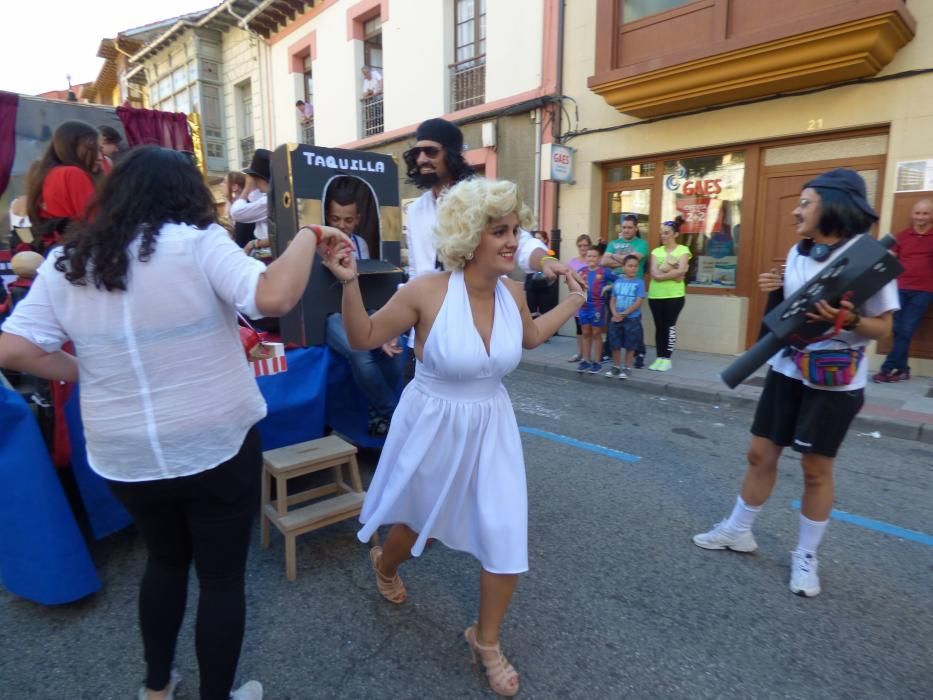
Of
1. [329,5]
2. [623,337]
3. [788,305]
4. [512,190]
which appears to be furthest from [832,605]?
[329,5]

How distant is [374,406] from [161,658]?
1858 mm

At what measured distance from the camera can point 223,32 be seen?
55.4 feet

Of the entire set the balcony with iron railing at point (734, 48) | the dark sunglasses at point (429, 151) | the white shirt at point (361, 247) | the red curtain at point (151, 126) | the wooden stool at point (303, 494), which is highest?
the balcony with iron railing at point (734, 48)

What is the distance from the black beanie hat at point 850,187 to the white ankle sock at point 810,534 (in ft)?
4.41

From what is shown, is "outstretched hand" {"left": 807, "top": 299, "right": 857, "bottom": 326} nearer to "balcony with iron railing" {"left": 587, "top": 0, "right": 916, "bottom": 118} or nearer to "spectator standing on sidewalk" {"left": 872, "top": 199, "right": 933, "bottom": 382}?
"spectator standing on sidewalk" {"left": 872, "top": 199, "right": 933, "bottom": 382}

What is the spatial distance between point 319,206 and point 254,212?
154cm

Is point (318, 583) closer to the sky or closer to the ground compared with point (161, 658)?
closer to the ground

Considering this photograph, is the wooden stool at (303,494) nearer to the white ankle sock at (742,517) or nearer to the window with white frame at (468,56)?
the white ankle sock at (742,517)

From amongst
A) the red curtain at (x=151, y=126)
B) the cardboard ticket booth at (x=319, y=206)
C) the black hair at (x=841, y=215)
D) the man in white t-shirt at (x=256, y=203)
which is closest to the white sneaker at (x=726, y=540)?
the black hair at (x=841, y=215)

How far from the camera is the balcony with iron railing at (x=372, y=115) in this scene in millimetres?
12852

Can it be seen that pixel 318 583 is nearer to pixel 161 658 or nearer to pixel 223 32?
pixel 161 658

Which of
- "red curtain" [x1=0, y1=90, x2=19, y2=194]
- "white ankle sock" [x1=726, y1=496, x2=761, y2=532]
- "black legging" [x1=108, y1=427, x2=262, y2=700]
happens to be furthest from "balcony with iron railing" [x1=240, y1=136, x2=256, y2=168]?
"black legging" [x1=108, y1=427, x2=262, y2=700]

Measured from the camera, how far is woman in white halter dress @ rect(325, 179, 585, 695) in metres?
1.97

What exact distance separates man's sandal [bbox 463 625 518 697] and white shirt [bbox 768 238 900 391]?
5.54ft
